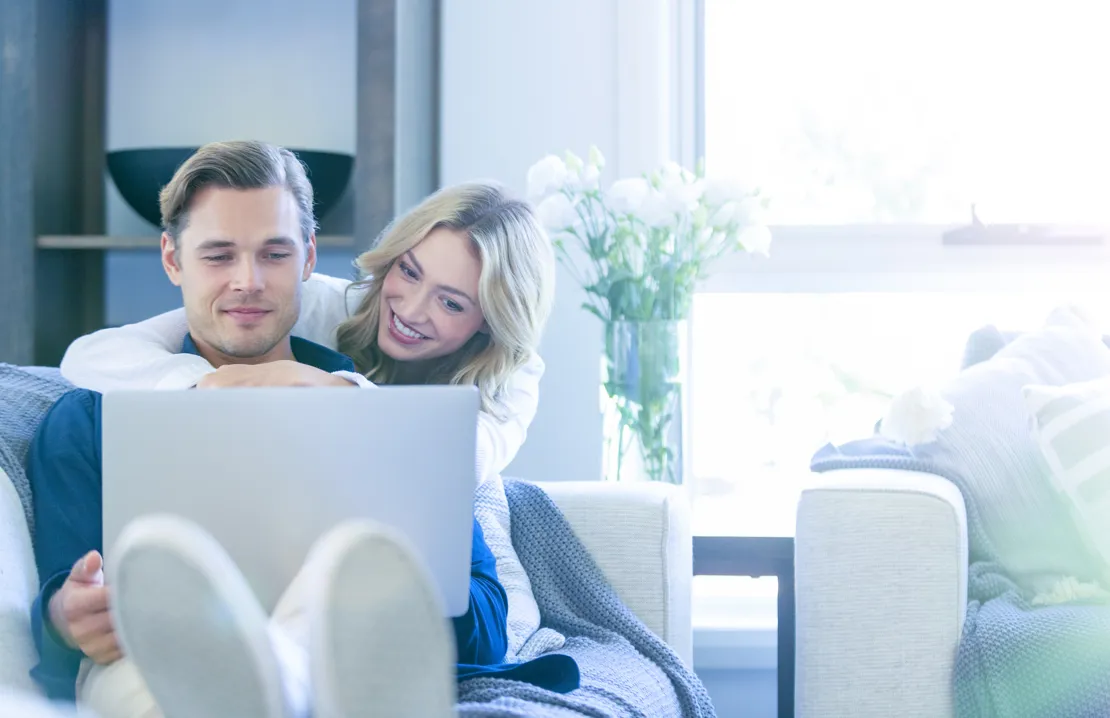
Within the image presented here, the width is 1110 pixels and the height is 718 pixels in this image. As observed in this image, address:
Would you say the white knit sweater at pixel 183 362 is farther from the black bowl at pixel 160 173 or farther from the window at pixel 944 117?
the window at pixel 944 117

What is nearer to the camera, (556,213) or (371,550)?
(371,550)

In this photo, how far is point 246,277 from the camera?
1.61 meters

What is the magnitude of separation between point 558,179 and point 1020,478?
0.96 m

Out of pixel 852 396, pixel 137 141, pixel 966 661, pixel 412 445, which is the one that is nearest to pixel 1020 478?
pixel 966 661

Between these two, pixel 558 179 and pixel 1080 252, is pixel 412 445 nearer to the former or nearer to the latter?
pixel 558 179

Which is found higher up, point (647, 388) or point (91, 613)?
point (647, 388)

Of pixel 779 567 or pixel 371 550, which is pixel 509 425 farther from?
pixel 371 550

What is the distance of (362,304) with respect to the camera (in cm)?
197

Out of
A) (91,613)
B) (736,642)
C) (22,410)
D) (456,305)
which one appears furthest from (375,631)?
(736,642)

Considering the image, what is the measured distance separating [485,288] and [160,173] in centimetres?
94

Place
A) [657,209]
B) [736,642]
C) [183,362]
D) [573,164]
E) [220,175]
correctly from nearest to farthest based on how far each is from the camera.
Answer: [183,362] < [220,175] < [657,209] < [573,164] < [736,642]

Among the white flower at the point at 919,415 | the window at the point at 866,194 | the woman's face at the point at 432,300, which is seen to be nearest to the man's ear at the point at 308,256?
the woman's face at the point at 432,300

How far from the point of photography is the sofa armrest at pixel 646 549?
1836 millimetres

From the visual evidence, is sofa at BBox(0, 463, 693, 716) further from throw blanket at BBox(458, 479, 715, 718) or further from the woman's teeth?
the woman's teeth
